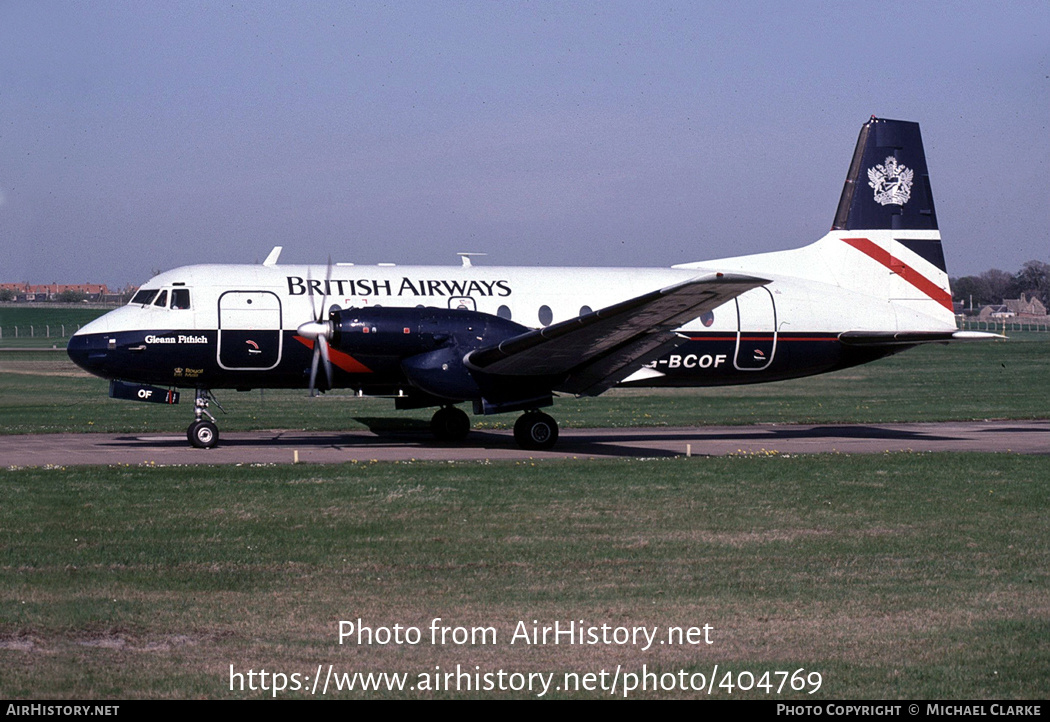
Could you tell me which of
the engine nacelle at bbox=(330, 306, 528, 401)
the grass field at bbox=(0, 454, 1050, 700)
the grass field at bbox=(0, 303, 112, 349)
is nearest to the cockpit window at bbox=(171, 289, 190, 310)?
the engine nacelle at bbox=(330, 306, 528, 401)

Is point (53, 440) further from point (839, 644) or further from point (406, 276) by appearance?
point (839, 644)

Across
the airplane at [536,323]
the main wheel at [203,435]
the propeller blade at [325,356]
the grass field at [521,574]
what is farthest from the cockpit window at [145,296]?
the grass field at [521,574]

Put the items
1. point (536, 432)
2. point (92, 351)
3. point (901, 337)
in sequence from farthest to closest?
1. point (901, 337)
2. point (536, 432)
3. point (92, 351)

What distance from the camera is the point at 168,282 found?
69.9ft

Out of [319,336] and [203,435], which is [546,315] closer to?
[319,336]

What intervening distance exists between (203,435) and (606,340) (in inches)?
326

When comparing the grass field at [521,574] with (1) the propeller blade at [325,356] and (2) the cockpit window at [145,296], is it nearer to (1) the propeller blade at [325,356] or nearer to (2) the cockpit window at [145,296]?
(1) the propeller blade at [325,356]

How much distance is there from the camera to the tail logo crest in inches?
982

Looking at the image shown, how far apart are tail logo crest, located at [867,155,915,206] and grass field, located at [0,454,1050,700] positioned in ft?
30.7

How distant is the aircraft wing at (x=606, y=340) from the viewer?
17.8 metres

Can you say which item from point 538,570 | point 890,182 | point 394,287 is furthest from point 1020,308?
point 538,570

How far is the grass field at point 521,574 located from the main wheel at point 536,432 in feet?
13.7

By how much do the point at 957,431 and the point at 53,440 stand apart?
20.9 meters

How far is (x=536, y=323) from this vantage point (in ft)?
74.1
